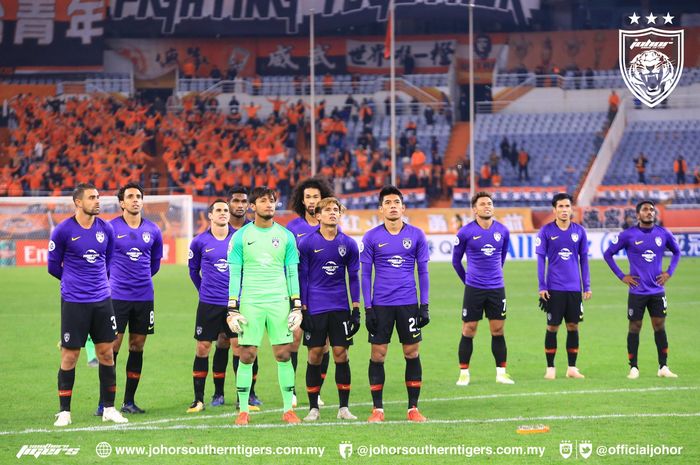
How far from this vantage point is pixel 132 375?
11.7m

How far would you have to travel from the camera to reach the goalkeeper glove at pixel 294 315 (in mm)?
10289

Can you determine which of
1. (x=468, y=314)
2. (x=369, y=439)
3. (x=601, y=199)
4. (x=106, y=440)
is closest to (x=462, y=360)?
(x=468, y=314)

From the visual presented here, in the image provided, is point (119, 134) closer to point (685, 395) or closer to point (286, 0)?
point (286, 0)

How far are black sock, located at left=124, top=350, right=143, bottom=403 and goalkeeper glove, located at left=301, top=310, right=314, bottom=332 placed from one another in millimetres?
2014

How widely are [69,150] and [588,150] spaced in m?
24.2

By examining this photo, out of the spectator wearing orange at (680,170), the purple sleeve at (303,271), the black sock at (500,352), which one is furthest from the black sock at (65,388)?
the spectator wearing orange at (680,170)

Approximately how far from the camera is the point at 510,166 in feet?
166

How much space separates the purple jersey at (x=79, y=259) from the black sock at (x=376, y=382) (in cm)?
274

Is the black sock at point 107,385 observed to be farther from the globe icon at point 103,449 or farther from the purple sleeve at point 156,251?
the purple sleeve at point 156,251

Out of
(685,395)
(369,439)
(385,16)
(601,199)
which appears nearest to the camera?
(369,439)

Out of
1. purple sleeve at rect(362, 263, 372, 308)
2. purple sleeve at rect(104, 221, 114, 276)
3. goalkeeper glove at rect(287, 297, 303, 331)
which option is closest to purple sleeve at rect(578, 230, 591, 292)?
purple sleeve at rect(362, 263, 372, 308)

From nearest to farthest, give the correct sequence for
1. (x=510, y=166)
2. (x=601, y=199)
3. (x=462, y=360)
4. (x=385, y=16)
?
(x=462, y=360)
(x=601, y=199)
(x=510, y=166)
(x=385, y=16)

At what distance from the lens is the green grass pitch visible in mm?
9055

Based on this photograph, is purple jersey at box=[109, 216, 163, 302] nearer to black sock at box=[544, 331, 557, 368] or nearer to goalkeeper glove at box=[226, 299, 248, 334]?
goalkeeper glove at box=[226, 299, 248, 334]
